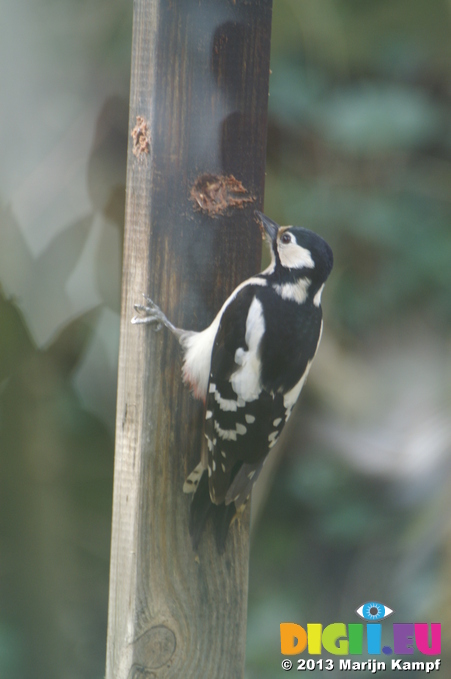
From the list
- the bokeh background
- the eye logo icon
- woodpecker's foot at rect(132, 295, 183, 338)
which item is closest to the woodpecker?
woodpecker's foot at rect(132, 295, 183, 338)

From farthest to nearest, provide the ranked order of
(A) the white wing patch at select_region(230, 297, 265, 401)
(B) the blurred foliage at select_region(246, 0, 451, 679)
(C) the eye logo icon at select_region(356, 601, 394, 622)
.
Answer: (B) the blurred foliage at select_region(246, 0, 451, 679) < (C) the eye logo icon at select_region(356, 601, 394, 622) < (A) the white wing patch at select_region(230, 297, 265, 401)

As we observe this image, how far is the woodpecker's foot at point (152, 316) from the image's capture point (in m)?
1.28

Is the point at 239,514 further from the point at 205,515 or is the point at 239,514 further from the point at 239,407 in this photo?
the point at 239,407

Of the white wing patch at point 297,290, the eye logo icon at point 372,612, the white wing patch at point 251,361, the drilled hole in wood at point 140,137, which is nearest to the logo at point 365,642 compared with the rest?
the eye logo icon at point 372,612

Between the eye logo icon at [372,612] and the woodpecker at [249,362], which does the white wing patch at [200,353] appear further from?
the eye logo icon at [372,612]

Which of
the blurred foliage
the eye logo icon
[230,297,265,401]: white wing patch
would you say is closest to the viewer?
[230,297,265,401]: white wing patch

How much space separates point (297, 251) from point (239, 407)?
0.33m

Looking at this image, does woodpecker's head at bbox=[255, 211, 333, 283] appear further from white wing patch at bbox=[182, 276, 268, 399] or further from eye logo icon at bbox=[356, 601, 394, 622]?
eye logo icon at bbox=[356, 601, 394, 622]

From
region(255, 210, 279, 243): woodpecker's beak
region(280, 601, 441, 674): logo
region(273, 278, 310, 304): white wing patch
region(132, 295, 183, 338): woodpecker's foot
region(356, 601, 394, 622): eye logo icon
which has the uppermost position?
region(255, 210, 279, 243): woodpecker's beak

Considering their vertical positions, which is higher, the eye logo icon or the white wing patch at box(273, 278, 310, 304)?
the white wing patch at box(273, 278, 310, 304)

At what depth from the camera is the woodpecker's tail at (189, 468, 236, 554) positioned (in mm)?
1344

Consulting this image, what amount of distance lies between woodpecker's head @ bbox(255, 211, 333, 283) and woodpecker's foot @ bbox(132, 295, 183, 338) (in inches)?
10.5

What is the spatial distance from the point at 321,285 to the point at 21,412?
3.75 ft

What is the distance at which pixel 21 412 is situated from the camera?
2236mm
